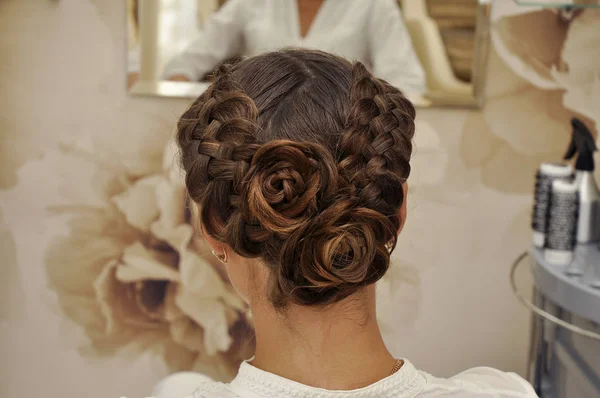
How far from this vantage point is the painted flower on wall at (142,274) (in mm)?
1855

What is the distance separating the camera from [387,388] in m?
0.69

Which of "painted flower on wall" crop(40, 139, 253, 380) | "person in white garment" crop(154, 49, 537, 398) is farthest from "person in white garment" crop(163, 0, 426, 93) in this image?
"person in white garment" crop(154, 49, 537, 398)

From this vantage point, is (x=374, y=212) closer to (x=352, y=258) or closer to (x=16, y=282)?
(x=352, y=258)

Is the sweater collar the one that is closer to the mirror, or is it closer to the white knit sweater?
the white knit sweater

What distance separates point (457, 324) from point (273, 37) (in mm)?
931

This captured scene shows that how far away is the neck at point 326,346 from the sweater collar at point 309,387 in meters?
0.01

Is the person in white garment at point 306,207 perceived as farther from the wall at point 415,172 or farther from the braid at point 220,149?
the wall at point 415,172

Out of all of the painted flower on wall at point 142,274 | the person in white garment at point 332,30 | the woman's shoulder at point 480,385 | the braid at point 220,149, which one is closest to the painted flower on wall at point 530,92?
the person in white garment at point 332,30

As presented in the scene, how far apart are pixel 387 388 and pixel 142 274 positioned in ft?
4.33

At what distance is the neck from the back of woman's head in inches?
0.9

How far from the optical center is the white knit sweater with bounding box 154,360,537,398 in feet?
2.22

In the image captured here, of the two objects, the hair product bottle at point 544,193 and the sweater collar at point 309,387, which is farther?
the hair product bottle at point 544,193

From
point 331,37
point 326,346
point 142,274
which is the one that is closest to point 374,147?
point 326,346

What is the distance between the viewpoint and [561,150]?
173 centimetres
